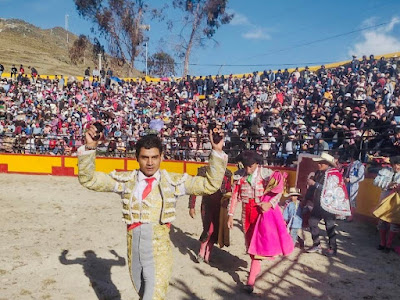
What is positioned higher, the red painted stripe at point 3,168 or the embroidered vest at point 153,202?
the embroidered vest at point 153,202

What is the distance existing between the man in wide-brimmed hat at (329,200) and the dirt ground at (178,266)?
29 cm

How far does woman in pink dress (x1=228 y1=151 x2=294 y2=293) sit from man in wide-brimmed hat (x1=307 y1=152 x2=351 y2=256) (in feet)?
4.94

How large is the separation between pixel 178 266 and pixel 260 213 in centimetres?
161

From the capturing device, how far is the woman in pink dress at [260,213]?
4477mm

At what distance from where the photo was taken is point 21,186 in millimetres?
12078

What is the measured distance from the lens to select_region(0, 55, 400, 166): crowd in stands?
10766mm

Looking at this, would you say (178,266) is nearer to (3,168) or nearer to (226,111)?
(3,168)

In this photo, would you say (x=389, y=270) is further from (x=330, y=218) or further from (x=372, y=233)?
(x=372, y=233)

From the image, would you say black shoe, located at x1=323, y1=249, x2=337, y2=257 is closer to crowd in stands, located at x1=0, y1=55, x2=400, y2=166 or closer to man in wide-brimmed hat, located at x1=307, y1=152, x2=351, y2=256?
man in wide-brimmed hat, located at x1=307, y1=152, x2=351, y2=256

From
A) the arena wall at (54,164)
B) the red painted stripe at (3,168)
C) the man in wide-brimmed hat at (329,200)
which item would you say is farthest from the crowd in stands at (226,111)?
the man in wide-brimmed hat at (329,200)

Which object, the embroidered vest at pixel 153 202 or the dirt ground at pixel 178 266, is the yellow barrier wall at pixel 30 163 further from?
the embroidered vest at pixel 153 202

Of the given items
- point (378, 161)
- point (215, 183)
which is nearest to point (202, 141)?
point (378, 161)


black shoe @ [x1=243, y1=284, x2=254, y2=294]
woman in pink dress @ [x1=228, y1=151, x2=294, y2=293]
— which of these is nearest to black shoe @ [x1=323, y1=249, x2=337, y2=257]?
woman in pink dress @ [x1=228, y1=151, x2=294, y2=293]

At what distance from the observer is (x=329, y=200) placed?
19.0ft
